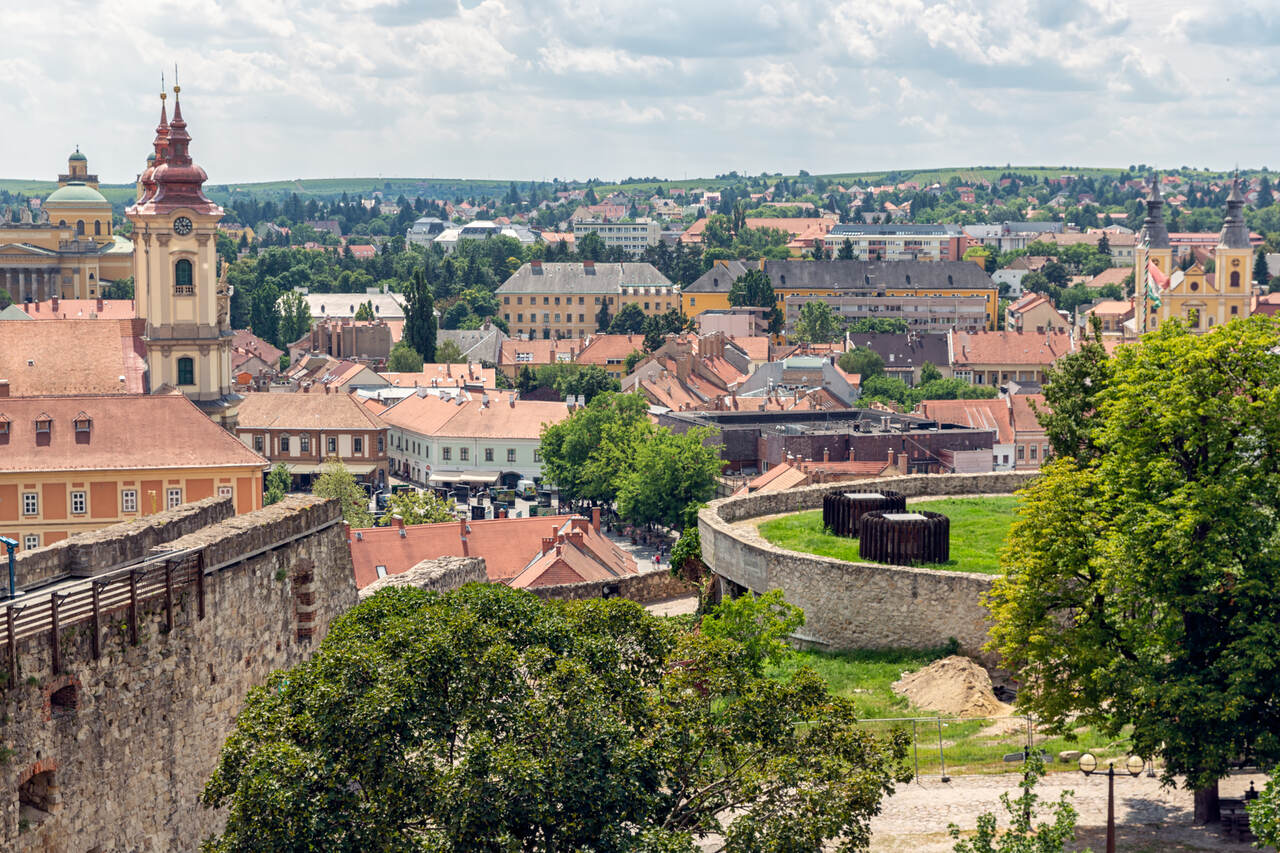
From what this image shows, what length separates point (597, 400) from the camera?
9069cm

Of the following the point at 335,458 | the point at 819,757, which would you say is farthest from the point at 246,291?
the point at 819,757

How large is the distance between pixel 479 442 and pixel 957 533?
2196 inches

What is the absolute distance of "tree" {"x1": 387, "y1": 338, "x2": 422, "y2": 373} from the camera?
124 m

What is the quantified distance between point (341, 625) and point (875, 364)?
111 meters

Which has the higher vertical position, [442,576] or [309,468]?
[442,576]

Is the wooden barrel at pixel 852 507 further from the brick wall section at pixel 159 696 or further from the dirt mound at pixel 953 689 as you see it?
the brick wall section at pixel 159 696

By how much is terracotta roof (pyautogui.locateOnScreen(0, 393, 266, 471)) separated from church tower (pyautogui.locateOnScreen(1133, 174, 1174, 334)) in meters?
79.4

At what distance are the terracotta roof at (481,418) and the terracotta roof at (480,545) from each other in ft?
118

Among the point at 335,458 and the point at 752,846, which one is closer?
the point at 752,846

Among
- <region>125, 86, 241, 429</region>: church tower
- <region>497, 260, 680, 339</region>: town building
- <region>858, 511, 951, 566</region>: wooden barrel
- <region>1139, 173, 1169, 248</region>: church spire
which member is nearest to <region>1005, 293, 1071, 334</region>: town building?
<region>1139, 173, 1169, 248</region>: church spire

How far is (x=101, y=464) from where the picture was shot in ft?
181

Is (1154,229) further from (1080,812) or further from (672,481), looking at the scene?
(1080,812)

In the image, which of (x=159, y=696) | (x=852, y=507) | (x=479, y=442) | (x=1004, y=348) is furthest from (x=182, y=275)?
(x=1004, y=348)

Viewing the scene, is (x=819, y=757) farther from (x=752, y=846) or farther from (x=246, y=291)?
(x=246, y=291)
